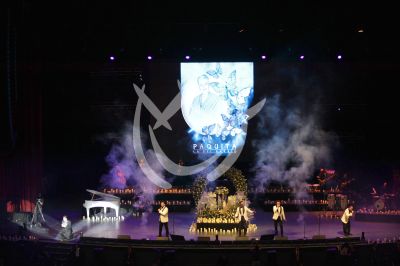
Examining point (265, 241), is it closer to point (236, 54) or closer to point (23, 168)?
point (236, 54)

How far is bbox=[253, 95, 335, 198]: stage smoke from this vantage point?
82.4 feet

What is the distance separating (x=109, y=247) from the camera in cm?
1620

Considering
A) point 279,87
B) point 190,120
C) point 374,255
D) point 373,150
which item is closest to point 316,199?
point 373,150

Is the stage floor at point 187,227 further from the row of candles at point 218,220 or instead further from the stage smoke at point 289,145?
the stage smoke at point 289,145

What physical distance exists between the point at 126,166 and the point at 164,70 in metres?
5.33

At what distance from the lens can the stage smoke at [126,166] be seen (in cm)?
2581

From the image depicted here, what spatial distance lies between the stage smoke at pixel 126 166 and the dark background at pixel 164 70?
1.32ft

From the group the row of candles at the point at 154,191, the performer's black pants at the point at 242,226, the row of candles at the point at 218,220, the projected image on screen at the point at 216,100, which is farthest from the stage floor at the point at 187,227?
the projected image on screen at the point at 216,100

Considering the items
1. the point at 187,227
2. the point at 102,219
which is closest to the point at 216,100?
the point at 187,227

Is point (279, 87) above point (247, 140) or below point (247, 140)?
above

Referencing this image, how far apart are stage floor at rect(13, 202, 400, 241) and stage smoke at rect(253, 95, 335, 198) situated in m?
2.24

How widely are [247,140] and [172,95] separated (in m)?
4.14

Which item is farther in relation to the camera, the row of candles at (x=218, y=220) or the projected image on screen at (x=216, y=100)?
the projected image on screen at (x=216, y=100)

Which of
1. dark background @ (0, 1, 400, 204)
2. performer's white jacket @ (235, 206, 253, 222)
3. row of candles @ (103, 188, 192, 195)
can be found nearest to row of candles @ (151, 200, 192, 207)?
row of candles @ (103, 188, 192, 195)
